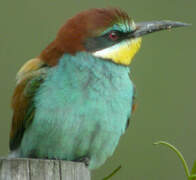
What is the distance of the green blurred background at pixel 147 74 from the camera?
5.69 m

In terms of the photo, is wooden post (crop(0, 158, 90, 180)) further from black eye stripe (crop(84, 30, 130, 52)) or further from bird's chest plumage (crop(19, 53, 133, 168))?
black eye stripe (crop(84, 30, 130, 52))

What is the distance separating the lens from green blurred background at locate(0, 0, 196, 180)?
569 cm

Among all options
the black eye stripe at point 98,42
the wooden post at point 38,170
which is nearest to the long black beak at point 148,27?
the black eye stripe at point 98,42

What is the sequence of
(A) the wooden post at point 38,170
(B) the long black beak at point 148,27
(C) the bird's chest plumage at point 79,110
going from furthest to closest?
(B) the long black beak at point 148,27
(C) the bird's chest plumage at point 79,110
(A) the wooden post at point 38,170

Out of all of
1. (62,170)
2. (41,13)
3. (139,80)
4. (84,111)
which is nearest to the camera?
(62,170)

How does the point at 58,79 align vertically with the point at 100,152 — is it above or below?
above

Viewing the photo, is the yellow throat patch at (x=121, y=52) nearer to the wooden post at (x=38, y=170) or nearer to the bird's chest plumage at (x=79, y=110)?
the bird's chest plumage at (x=79, y=110)

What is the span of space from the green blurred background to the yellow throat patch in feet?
5.70

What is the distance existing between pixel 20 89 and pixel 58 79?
0.29m

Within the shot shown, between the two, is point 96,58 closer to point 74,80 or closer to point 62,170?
point 74,80

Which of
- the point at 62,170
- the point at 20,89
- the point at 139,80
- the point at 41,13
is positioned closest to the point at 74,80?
the point at 20,89

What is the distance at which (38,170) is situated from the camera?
2.76 meters

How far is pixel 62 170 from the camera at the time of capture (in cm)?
284

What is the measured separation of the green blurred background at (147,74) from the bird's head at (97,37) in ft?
5.60
